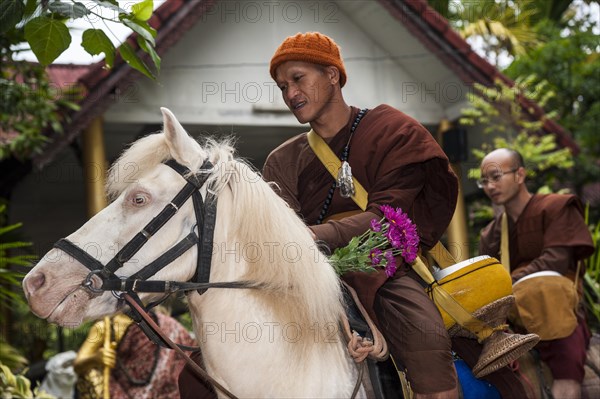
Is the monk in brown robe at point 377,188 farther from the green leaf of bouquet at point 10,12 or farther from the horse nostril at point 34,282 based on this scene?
the green leaf of bouquet at point 10,12

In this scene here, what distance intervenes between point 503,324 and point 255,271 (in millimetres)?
1422

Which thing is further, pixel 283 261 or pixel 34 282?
pixel 283 261

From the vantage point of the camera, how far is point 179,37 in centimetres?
880

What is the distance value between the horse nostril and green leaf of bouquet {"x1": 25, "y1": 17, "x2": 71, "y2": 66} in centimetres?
108

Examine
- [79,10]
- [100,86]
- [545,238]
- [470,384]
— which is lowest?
[470,384]

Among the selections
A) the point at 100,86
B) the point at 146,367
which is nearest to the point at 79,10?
the point at 146,367

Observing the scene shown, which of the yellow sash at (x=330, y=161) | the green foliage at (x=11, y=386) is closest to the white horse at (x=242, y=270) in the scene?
the yellow sash at (x=330, y=161)

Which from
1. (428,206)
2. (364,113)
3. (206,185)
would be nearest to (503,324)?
(428,206)

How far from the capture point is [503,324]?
12.9 ft

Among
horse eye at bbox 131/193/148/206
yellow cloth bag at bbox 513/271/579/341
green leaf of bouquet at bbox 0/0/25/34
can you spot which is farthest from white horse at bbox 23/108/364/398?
yellow cloth bag at bbox 513/271/579/341

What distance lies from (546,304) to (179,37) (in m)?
5.52

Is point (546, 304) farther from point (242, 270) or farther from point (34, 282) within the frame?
point (34, 282)

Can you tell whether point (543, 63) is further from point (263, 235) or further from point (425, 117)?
point (263, 235)

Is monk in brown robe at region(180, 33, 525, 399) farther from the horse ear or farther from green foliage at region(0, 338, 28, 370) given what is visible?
green foliage at region(0, 338, 28, 370)
